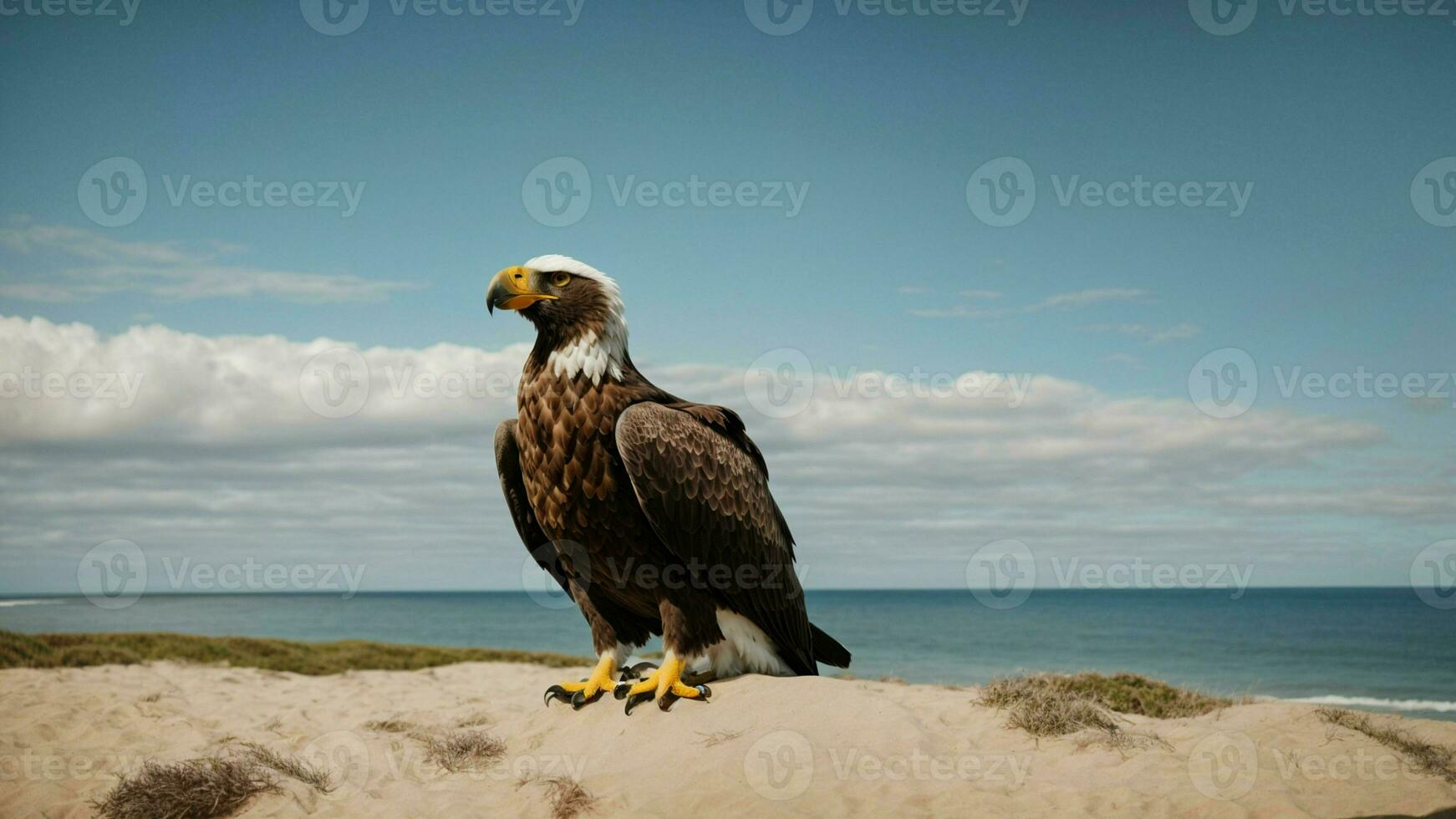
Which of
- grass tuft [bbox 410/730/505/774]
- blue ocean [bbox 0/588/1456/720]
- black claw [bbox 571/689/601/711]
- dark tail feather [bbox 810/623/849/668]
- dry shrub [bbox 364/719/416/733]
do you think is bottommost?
blue ocean [bbox 0/588/1456/720]

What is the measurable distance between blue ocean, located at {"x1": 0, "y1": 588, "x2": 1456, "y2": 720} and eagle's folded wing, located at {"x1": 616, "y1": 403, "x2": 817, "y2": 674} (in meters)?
8.35

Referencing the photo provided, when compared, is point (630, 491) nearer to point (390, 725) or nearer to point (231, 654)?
point (390, 725)

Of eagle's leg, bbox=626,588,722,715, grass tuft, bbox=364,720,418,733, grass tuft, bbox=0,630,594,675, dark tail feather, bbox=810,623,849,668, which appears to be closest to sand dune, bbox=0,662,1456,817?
Answer: eagle's leg, bbox=626,588,722,715

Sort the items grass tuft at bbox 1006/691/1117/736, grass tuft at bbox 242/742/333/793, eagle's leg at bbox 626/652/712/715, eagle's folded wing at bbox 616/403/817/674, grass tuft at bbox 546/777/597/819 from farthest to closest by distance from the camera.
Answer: grass tuft at bbox 1006/691/1117/736 → grass tuft at bbox 242/742/333/793 → eagle's leg at bbox 626/652/712/715 → eagle's folded wing at bbox 616/403/817/674 → grass tuft at bbox 546/777/597/819

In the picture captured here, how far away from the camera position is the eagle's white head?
5578 millimetres

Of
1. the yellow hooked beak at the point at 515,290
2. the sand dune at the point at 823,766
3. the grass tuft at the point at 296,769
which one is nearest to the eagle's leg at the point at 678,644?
the sand dune at the point at 823,766

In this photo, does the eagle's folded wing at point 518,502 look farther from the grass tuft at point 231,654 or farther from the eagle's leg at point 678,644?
the grass tuft at point 231,654

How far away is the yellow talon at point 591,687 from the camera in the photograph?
6.13m

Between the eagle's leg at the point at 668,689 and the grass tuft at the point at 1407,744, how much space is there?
197 inches

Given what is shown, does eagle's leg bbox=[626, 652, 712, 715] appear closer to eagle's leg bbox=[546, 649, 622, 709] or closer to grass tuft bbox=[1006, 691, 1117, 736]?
eagle's leg bbox=[546, 649, 622, 709]

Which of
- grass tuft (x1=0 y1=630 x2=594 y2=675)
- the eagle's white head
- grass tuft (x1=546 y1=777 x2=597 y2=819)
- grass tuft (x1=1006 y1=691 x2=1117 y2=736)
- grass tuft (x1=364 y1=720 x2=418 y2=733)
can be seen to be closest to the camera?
grass tuft (x1=546 y1=777 x2=597 y2=819)

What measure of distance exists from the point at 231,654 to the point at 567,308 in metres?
14.5

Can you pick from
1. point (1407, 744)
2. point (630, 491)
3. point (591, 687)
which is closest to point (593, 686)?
point (591, 687)

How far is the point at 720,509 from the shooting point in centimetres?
577
